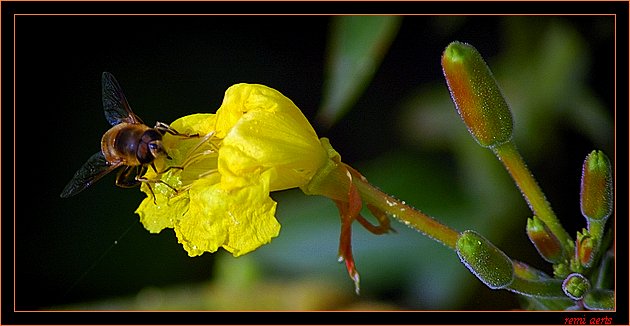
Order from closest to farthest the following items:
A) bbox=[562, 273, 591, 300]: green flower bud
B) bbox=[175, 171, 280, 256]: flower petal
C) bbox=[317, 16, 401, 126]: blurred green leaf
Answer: bbox=[175, 171, 280, 256]: flower petal → bbox=[562, 273, 591, 300]: green flower bud → bbox=[317, 16, 401, 126]: blurred green leaf

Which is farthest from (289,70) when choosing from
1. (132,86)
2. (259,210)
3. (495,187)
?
(259,210)

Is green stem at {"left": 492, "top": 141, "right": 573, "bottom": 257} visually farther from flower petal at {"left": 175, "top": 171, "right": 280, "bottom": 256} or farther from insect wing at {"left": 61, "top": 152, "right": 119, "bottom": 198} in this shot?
insect wing at {"left": 61, "top": 152, "right": 119, "bottom": 198}

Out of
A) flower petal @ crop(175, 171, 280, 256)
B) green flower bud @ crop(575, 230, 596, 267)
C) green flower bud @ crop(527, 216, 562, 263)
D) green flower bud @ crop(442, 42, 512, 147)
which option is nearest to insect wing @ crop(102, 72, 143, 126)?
flower petal @ crop(175, 171, 280, 256)

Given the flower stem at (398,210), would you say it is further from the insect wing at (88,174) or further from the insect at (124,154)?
the insect wing at (88,174)

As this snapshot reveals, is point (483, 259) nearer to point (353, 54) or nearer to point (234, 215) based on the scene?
point (234, 215)

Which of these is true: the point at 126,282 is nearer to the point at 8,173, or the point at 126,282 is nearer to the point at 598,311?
the point at 8,173

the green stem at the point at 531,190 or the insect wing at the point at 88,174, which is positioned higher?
the green stem at the point at 531,190

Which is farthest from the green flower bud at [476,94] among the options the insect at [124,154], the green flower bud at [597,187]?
the insect at [124,154]
